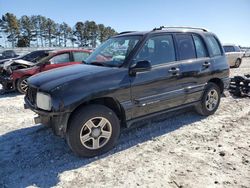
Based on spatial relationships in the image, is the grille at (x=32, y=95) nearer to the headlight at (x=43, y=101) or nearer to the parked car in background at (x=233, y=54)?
the headlight at (x=43, y=101)

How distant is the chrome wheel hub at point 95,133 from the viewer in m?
3.84

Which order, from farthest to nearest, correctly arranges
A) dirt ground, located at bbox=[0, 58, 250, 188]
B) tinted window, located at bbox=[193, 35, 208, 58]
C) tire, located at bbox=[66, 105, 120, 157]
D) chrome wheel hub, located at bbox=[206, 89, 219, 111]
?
1. chrome wheel hub, located at bbox=[206, 89, 219, 111]
2. tinted window, located at bbox=[193, 35, 208, 58]
3. tire, located at bbox=[66, 105, 120, 157]
4. dirt ground, located at bbox=[0, 58, 250, 188]

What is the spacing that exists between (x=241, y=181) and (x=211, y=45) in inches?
129

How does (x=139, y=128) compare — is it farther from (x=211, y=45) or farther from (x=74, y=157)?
(x=211, y=45)

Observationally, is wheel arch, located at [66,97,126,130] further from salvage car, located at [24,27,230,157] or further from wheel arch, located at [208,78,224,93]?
wheel arch, located at [208,78,224,93]

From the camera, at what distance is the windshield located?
4383 millimetres

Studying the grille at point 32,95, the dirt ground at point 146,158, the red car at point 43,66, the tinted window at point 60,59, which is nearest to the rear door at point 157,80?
the dirt ground at point 146,158

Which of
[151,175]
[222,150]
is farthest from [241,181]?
[151,175]

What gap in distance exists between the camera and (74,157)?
3990 mm

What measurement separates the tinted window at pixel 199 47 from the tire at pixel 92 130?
2457mm

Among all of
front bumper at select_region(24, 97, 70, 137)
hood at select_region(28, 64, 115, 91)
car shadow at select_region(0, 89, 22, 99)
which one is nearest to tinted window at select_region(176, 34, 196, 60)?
hood at select_region(28, 64, 115, 91)

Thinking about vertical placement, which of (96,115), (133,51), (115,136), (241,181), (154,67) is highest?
(133,51)

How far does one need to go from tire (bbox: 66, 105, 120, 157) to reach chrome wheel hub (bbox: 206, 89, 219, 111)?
2.55 metres

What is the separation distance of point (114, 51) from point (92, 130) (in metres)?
1.62
